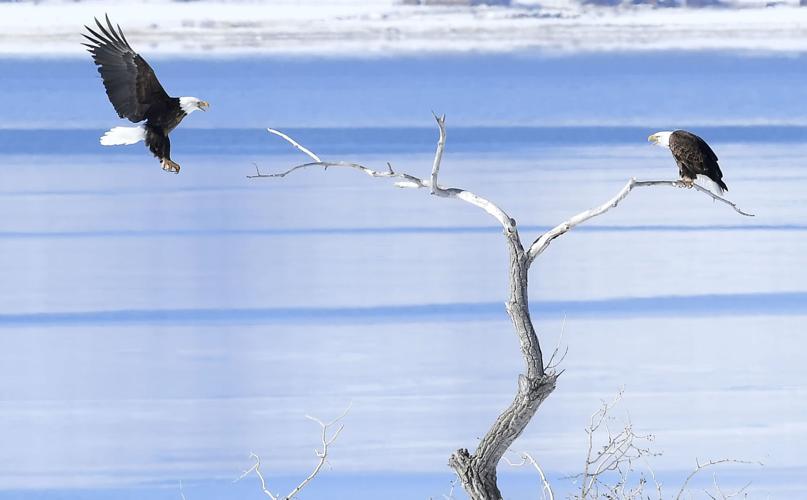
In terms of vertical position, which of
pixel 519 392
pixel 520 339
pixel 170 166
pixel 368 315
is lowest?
pixel 368 315

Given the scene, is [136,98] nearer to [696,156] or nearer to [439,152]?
[439,152]

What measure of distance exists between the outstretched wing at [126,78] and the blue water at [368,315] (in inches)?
85.6

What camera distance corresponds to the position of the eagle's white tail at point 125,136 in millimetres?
6520

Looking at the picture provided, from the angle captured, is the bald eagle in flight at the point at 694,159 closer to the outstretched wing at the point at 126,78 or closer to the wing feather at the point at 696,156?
the wing feather at the point at 696,156

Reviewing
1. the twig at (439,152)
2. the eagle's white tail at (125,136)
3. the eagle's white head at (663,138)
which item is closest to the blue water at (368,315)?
the eagle's white head at (663,138)

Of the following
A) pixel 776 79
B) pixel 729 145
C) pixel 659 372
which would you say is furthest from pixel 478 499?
pixel 776 79

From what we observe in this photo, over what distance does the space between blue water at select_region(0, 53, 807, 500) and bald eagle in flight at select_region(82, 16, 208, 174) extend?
212cm

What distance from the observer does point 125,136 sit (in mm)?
6609

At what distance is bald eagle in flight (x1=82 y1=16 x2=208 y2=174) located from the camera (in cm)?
648

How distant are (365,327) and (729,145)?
13.5 metres

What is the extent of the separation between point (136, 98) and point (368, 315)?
5.71 m

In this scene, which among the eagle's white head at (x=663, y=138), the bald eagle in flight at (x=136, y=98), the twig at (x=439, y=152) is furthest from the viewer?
the eagle's white head at (x=663, y=138)

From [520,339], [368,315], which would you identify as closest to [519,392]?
[520,339]

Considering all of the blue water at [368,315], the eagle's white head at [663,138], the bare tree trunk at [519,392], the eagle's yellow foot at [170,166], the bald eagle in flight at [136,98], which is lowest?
the blue water at [368,315]
